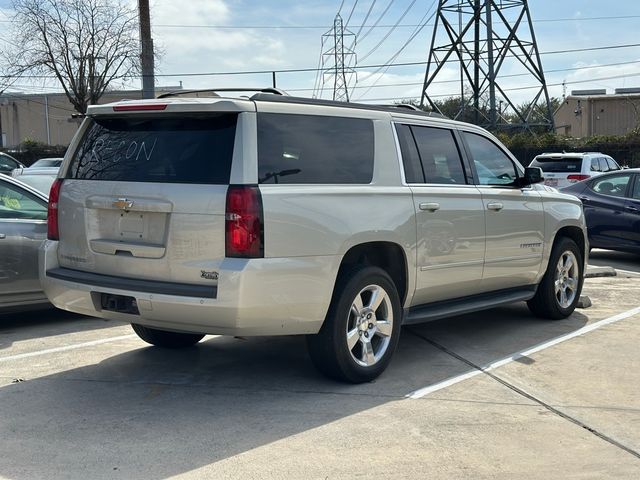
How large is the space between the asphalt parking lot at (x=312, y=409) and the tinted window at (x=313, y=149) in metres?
1.54

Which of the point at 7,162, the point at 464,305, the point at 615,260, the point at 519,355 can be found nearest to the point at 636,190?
the point at 615,260

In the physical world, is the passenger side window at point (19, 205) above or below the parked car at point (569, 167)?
below

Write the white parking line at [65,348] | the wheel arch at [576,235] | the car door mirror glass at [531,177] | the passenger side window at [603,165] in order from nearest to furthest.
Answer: the white parking line at [65,348] < the car door mirror glass at [531,177] < the wheel arch at [576,235] < the passenger side window at [603,165]

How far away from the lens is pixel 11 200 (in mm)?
7102

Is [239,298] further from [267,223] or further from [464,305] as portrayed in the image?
[464,305]

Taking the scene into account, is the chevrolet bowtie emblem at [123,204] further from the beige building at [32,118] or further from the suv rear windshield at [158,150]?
the beige building at [32,118]

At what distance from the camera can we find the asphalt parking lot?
12.8ft

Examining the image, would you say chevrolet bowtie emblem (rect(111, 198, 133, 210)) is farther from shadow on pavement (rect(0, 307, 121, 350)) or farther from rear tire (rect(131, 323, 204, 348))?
shadow on pavement (rect(0, 307, 121, 350))

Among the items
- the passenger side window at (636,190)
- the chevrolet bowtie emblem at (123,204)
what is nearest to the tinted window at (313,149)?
the chevrolet bowtie emblem at (123,204)

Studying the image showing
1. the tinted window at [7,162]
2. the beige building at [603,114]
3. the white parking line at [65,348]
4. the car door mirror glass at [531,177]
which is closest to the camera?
the white parking line at [65,348]

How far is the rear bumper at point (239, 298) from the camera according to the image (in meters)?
4.38

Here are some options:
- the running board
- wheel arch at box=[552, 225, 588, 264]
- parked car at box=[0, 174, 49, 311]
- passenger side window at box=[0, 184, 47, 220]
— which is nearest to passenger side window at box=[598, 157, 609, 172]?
wheel arch at box=[552, 225, 588, 264]

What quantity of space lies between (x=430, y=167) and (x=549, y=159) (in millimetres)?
13424

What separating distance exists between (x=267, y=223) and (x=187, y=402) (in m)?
1.40
